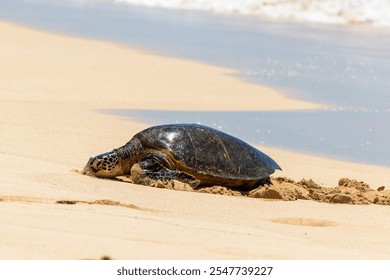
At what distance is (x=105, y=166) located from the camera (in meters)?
7.67

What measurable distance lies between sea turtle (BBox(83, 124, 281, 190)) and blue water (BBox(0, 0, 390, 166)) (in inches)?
110

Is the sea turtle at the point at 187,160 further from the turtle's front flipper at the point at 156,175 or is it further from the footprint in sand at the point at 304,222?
the footprint in sand at the point at 304,222

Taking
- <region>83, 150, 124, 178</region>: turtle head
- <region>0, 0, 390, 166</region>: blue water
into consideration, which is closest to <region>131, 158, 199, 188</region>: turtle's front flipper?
<region>83, 150, 124, 178</region>: turtle head

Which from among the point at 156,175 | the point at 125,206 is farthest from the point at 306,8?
the point at 125,206

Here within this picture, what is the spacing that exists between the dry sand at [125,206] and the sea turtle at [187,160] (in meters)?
0.26

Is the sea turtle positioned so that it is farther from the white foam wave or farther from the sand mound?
the white foam wave

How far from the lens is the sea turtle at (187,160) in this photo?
7680mm

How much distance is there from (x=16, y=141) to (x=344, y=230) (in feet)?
13.0

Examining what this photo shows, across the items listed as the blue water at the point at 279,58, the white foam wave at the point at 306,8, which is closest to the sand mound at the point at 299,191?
the blue water at the point at 279,58

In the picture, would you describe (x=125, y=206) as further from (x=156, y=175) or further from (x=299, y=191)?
(x=299, y=191)

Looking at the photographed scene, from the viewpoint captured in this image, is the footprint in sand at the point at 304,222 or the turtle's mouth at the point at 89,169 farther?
the turtle's mouth at the point at 89,169

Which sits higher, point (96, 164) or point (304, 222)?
point (96, 164)

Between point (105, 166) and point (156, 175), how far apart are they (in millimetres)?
468

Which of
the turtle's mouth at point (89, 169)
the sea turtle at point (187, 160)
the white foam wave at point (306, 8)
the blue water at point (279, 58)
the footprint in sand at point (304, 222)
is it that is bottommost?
the footprint in sand at point (304, 222)
